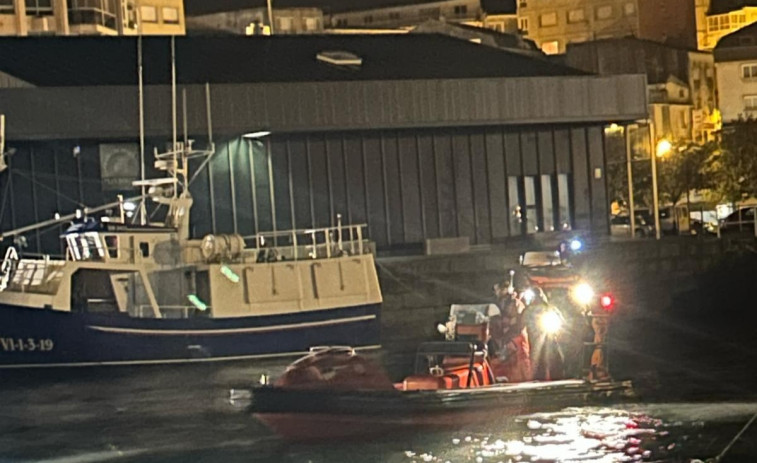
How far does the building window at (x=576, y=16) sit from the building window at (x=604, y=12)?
142 cm

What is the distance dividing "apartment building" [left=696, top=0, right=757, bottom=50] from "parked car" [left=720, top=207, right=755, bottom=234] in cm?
5722

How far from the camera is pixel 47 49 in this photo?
47875 mm

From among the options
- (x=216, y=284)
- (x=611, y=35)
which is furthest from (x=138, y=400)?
(x=611, y=35)

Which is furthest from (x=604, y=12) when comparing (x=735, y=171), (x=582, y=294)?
(x=582, y=294)

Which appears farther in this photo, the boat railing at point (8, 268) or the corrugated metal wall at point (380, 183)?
the corrugated metal wall at point (380, 183)

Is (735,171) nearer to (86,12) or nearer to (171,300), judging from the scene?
(86,12)

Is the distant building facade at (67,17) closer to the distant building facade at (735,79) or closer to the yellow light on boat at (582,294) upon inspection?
the yellow light on boat at (582,294)

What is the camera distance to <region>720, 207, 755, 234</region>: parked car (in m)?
53.7

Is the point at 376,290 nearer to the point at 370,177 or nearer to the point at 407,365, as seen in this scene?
the point at 407,365

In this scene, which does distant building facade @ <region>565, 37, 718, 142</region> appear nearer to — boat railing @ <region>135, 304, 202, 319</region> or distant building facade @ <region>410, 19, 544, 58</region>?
distant building facade @ <region>410, 19, 544, 58</region>

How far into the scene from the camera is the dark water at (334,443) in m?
22.3

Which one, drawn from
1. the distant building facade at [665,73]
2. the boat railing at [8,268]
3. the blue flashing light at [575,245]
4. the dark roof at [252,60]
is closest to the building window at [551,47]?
the distant building facade at [665,73]

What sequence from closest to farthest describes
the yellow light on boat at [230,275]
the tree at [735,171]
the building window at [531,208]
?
the yellow light on boat at [230,275] → the building window at [531,208] → the tree at [735,171]

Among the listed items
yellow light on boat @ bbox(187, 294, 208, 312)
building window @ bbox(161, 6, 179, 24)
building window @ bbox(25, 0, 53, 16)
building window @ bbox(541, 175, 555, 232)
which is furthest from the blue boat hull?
building window @ bbox(161, 6, 179, 24)
